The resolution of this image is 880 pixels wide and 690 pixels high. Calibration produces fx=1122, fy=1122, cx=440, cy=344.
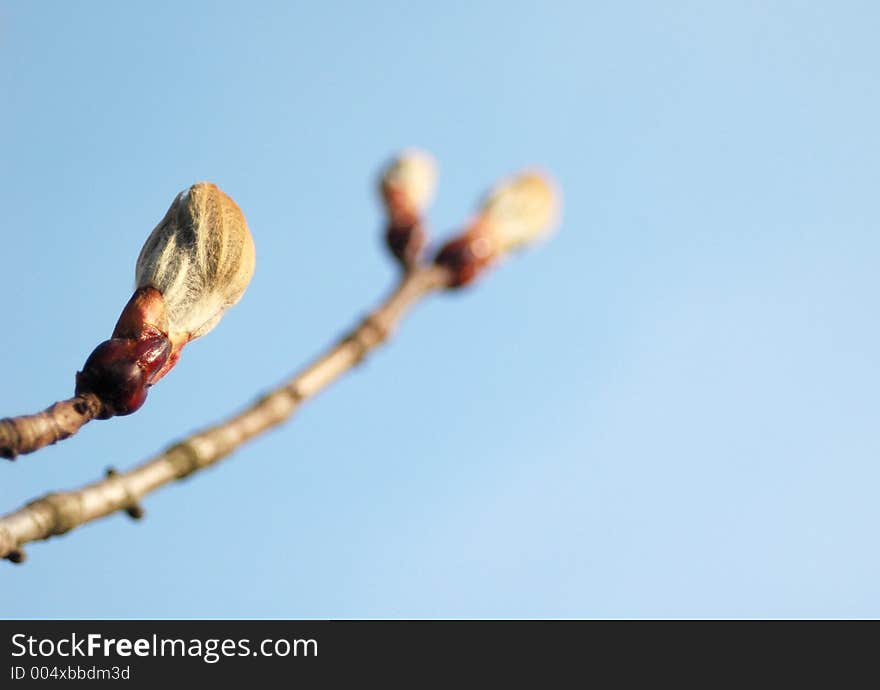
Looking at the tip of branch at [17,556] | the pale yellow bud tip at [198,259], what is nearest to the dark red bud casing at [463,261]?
the pale yellow bud tip at [198,259]

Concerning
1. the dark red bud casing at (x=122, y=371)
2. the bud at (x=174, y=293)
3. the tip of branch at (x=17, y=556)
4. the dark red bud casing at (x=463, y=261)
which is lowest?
the tip of branch at (x=17, y=556)

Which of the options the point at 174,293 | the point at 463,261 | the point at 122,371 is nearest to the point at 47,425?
the point at 122,371

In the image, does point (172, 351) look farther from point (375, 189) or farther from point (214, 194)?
point (375, 189)

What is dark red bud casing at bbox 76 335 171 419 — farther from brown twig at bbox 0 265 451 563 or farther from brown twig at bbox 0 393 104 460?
brown twig at bbox 0 265 451 563

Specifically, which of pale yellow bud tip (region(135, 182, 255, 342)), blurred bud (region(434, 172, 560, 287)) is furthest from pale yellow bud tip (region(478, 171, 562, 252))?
pale yellow bud tip (region(135, 182, 255, 342))

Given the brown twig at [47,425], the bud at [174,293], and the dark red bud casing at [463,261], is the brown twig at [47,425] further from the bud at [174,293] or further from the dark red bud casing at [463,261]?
the dark red bud casing at [463,261]

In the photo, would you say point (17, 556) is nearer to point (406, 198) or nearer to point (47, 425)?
point (47, 425)

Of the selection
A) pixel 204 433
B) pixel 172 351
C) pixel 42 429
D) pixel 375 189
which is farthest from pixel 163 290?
pixel 204 433
